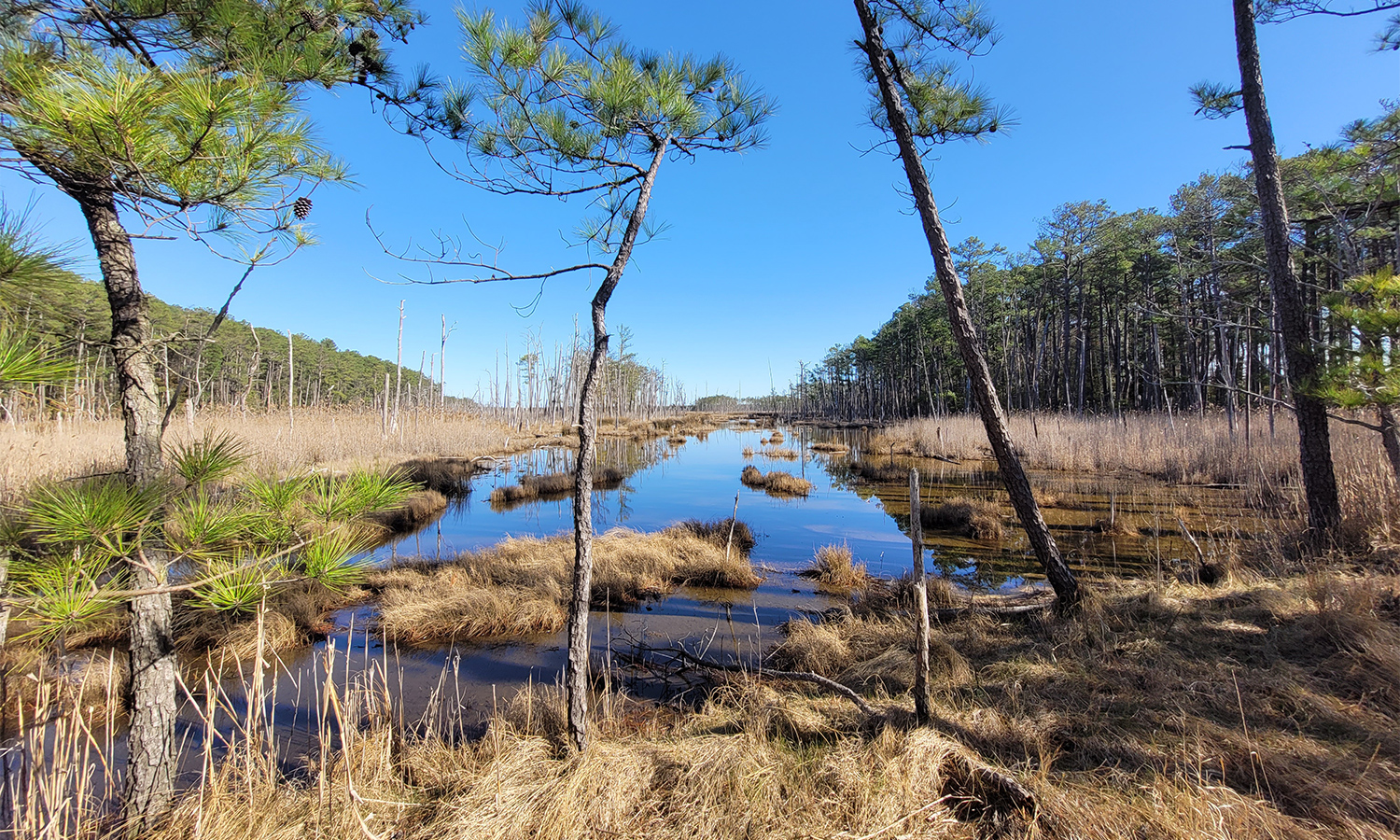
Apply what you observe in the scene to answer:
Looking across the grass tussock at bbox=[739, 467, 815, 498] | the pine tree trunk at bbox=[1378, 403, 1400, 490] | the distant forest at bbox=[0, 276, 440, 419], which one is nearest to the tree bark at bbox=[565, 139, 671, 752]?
the distant forest at bbox=[0, 276, 440, 419]

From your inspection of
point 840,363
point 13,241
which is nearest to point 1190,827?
point 13,241

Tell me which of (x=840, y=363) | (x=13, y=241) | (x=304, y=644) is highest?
(x=840, y=363)

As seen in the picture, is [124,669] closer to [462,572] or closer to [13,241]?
[462,572]

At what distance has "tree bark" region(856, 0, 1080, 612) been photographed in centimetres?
459

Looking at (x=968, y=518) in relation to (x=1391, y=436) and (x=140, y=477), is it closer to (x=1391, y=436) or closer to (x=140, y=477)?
(x=1391, y=436)

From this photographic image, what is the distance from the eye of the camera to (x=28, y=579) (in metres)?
1.56

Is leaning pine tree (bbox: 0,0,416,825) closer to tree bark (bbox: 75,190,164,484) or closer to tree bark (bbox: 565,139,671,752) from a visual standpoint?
tree bark (bbox: 75,190,164,484)

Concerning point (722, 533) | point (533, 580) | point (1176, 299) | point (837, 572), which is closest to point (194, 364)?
point (533, 580)

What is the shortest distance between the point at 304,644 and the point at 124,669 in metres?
1.26

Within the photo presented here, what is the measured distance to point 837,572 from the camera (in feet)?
23.0

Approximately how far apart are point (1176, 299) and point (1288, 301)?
3006 cm

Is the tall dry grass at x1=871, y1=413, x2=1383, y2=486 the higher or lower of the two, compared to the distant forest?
lower

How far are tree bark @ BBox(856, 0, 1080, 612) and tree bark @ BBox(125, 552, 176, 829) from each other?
5557mm

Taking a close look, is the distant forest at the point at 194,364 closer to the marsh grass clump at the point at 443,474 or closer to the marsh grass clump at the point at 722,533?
the marsh grass clump at the point at 443,474
